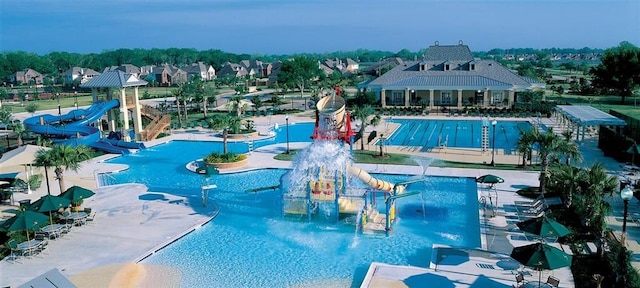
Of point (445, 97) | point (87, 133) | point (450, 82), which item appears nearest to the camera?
point (87, 133)

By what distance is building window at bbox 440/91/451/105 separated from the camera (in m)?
57.9

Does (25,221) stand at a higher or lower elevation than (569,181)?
lower

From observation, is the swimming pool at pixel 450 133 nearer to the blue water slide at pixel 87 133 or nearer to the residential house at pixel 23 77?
the blue water slide at pixel 87 133

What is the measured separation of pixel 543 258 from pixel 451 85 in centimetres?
4445

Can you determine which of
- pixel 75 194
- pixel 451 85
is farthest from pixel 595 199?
pixel 451 85

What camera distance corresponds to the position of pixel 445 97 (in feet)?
191

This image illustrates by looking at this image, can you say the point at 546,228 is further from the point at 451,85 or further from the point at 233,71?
the point at 233,71

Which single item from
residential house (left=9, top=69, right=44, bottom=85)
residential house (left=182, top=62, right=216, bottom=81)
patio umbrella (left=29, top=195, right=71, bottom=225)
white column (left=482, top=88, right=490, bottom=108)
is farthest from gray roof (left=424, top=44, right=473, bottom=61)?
residential house (left=9, top=69, right=44, bottom=85)

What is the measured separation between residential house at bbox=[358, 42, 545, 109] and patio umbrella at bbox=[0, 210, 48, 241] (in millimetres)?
44257

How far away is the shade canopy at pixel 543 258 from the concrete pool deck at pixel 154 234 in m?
1.13

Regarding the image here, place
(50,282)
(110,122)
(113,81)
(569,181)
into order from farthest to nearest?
(110,122) < (113,81) < (569,181) < (50,282)

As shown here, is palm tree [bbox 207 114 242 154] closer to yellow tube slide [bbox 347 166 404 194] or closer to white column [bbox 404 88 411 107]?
yellow tube slide [bbox 347 166 404 194]

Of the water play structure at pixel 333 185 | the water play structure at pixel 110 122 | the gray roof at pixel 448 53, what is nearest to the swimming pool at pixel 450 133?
the water play structure at pixel 333 185

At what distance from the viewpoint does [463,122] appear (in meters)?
49.1
